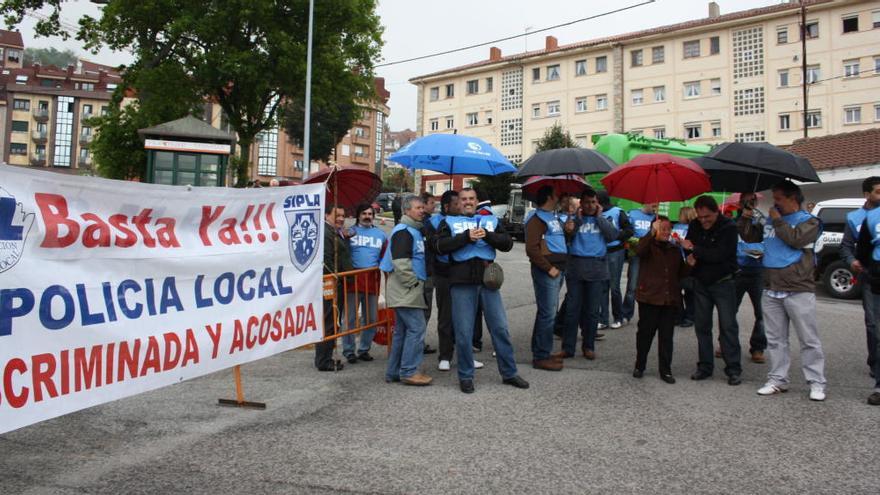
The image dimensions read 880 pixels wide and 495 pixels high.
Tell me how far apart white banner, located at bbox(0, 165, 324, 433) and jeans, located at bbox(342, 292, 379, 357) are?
1401 mm

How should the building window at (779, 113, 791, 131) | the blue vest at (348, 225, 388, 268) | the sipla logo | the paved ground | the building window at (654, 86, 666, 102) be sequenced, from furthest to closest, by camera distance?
the building window at (654, 86, 666, 102) → the building window at (779, 113, 791, 131) → the blue vest at (348, 225, 388, 268) → the paved ground → the sipla logo

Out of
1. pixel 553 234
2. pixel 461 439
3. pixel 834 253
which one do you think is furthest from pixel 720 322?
pixel 834 253

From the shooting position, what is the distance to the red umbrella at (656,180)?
6223 millimetres

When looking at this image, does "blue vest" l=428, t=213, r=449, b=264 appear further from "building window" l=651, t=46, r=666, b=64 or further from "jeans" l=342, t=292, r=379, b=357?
"building window" l=651, t=46, r=666, b=64

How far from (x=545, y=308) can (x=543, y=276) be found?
32 centimetres

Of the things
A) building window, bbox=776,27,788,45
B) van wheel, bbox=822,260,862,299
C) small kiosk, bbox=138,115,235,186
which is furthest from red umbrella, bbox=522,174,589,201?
building window, bbox=776,27,788,45

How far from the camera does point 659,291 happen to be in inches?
230

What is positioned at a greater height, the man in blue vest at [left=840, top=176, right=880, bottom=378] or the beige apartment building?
the beige apartment building

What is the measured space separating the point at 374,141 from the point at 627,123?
160ft

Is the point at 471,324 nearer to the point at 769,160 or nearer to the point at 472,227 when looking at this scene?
the point at 472,227

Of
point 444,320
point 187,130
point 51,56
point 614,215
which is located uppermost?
point 51,56

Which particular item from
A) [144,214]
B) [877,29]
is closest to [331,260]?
[144,214]

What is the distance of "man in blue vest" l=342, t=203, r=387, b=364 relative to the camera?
6.73 m

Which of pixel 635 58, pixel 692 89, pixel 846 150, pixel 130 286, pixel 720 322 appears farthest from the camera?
pixel 635 58
